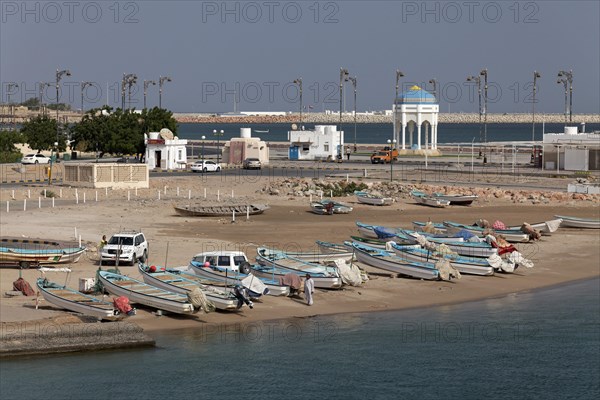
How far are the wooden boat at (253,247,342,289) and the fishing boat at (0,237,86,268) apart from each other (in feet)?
24.2

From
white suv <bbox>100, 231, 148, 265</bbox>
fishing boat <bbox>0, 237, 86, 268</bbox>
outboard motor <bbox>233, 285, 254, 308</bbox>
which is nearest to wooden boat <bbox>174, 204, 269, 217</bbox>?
white suv <bbox>100, 231, 148, 265</bbox>

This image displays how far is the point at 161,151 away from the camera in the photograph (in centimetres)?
9694

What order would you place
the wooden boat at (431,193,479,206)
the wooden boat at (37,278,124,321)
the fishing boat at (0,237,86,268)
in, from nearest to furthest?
1. the wooden boat at (37,278,124,321)
2. the fishing boat at (0,237,86,268)
3. the wooden boat at (431,193,479,206)

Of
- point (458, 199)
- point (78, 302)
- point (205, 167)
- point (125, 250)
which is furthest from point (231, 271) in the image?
point (205, 167)

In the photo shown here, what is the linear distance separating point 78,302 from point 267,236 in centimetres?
1988

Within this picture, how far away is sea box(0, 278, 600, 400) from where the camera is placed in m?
31.7

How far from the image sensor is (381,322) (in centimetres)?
3891

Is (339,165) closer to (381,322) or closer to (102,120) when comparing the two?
(102,120)

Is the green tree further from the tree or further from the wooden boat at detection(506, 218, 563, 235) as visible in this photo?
the wooden boat at detection(506, 218, 563, 235)

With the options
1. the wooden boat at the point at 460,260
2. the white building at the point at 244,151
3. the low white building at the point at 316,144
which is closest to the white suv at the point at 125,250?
the wooden boat at the point at 460,260

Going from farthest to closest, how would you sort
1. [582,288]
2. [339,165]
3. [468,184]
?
[339,165], [468,184], [582,288]

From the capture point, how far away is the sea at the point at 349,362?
104 feet

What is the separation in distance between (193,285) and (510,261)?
54.6 feet

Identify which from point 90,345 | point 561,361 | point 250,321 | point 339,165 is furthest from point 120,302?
point 339,165
